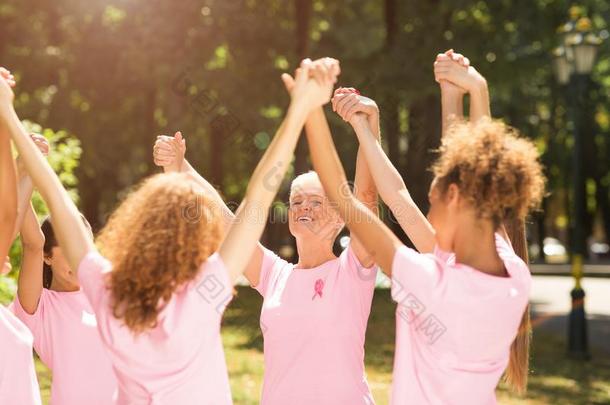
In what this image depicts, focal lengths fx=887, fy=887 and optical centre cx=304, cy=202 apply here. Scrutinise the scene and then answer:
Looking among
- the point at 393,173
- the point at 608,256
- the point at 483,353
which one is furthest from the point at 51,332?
the point at 608,256

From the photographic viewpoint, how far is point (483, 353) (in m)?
2.90

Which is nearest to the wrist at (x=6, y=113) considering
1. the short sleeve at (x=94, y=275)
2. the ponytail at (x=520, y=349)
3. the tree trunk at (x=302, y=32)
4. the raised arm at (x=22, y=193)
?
the raised arm at (x=22, y=193)

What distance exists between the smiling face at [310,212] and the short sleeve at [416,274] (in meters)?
1.16

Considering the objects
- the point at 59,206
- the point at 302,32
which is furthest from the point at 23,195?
the point at 302,32

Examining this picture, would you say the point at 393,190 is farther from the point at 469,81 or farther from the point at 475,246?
the point at 469,81

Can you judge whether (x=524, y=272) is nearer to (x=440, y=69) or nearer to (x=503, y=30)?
(x=440, y=69)

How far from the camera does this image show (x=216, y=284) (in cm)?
276

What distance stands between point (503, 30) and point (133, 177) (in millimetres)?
16256

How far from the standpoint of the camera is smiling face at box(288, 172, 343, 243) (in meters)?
3.97

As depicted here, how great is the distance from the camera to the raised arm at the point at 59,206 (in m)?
2.88

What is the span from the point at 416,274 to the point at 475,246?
28cm

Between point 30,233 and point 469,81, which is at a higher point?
point 469,81

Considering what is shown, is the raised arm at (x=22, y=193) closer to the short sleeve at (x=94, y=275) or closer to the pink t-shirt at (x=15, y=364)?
the pink t-shirt at (x=15, y=364)

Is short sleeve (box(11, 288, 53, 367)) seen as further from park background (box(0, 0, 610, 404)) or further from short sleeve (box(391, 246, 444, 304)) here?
park background (box(0, 0, 610, 404))
